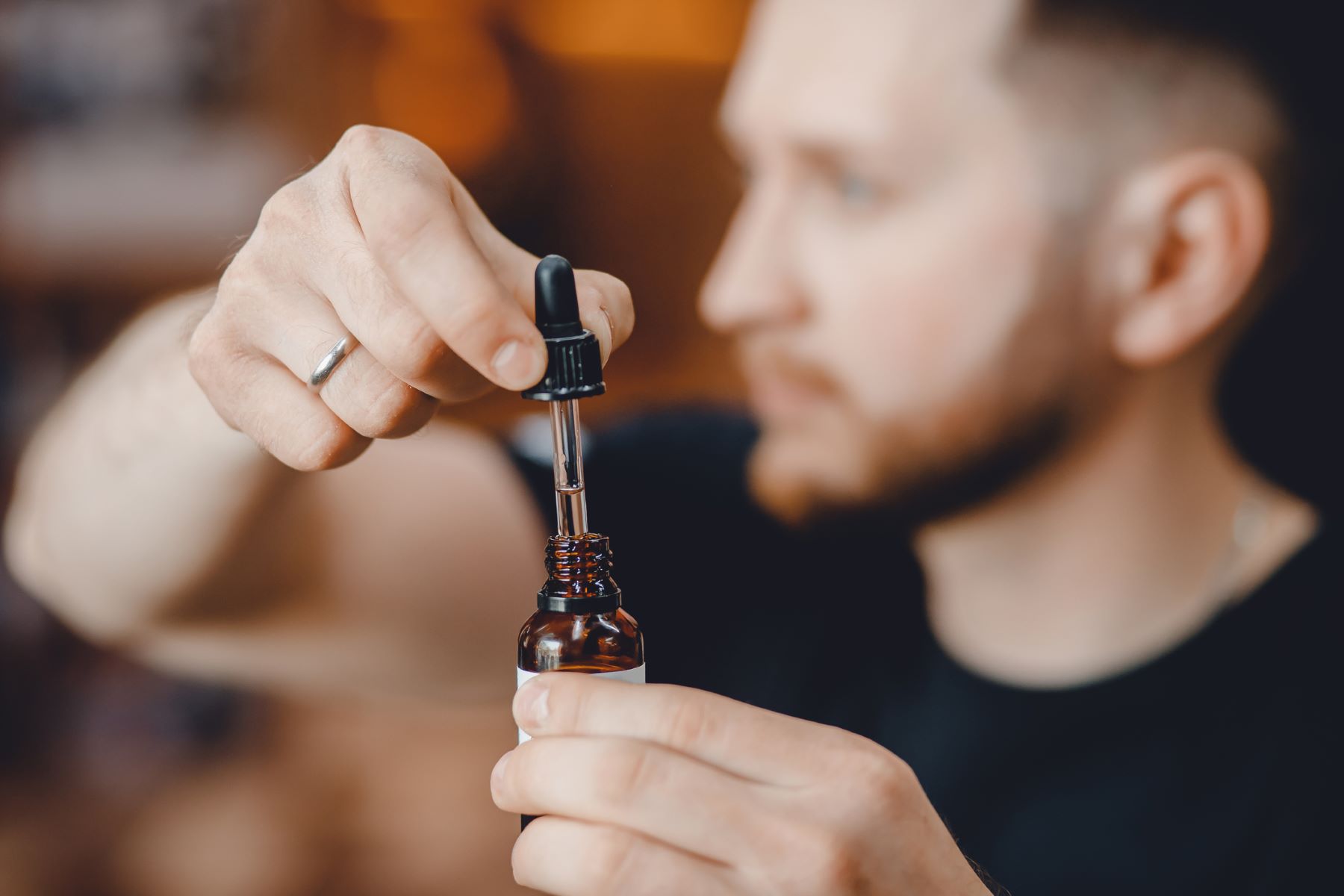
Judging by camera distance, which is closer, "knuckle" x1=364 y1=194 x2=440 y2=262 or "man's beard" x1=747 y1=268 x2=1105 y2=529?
"knuckle" x1=364 y1=194 x2=440 y2=262

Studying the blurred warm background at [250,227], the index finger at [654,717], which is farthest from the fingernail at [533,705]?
the blurred warm background at [250,227]

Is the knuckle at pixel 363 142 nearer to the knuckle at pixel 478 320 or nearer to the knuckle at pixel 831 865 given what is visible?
the knuckle at pixel 478 320

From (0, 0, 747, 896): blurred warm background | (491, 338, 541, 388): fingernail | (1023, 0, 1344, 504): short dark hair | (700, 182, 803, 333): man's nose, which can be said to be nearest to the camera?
(491, 338, 541, 388): fingernail

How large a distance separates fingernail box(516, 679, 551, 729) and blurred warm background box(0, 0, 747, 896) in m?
1.12

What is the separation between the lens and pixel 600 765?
0.42 m

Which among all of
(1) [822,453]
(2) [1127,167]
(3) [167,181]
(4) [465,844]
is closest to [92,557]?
(3) [167,181]

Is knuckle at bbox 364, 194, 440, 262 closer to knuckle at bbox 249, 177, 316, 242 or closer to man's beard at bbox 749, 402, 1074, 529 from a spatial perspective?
knuckle at bbox 249, 177, 316, 242

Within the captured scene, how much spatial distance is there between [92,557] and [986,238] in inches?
34.3

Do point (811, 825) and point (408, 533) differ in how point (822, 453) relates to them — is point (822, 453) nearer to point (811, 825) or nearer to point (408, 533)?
point (408, 533)

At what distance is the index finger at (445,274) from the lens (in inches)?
16.6

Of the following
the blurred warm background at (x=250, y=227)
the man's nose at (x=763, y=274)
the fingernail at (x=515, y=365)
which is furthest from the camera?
the blurred warm background at (x=250, y=227)

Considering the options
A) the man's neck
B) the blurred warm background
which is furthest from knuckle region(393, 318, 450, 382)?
the blurred warm background

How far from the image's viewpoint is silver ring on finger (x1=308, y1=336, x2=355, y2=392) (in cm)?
50

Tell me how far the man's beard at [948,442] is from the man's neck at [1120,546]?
31 millimetres
